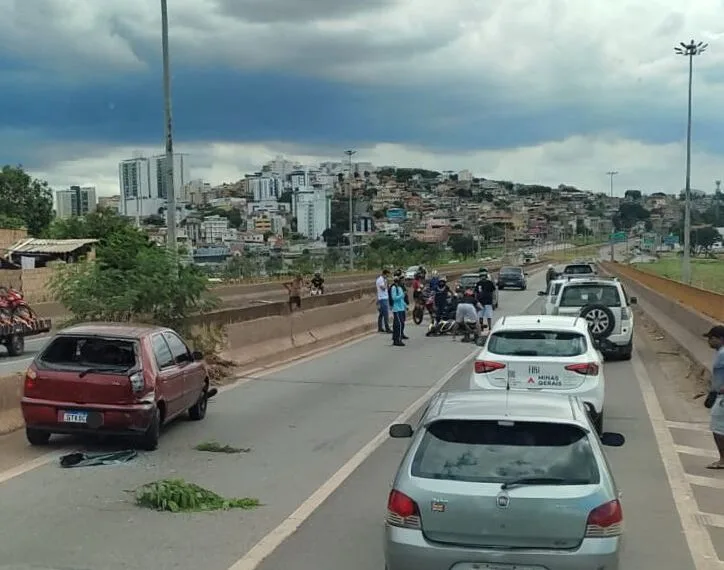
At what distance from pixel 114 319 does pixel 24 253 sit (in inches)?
1620

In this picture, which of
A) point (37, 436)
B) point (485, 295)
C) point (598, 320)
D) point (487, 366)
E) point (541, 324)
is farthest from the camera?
point (485, 295)

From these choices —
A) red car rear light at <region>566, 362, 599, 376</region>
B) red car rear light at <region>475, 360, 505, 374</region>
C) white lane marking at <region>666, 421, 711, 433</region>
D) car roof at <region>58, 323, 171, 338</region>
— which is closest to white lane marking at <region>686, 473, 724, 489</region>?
red car rear light at <region>566, 362, 599, 376</region>

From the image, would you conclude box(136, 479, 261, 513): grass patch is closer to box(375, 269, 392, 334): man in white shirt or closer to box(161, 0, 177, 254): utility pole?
box(161, 0, 177, 254): utility pole

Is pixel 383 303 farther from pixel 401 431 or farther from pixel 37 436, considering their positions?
pixel 401 431

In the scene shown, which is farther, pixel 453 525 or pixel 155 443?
pixel 155 443

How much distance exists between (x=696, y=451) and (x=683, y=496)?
253cm

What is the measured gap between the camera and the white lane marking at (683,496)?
7.23 m

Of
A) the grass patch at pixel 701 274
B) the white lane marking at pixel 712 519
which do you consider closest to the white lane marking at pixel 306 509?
the white lane marking at pixel 712 519

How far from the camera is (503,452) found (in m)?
5.68

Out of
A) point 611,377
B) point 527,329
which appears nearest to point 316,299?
Answer: point 611,377

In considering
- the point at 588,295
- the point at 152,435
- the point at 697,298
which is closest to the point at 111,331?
the point at 152,435

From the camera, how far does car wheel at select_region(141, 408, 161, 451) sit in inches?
427

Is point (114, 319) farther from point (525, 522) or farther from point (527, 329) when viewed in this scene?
point (525, 522)

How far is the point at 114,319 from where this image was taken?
16531mm
